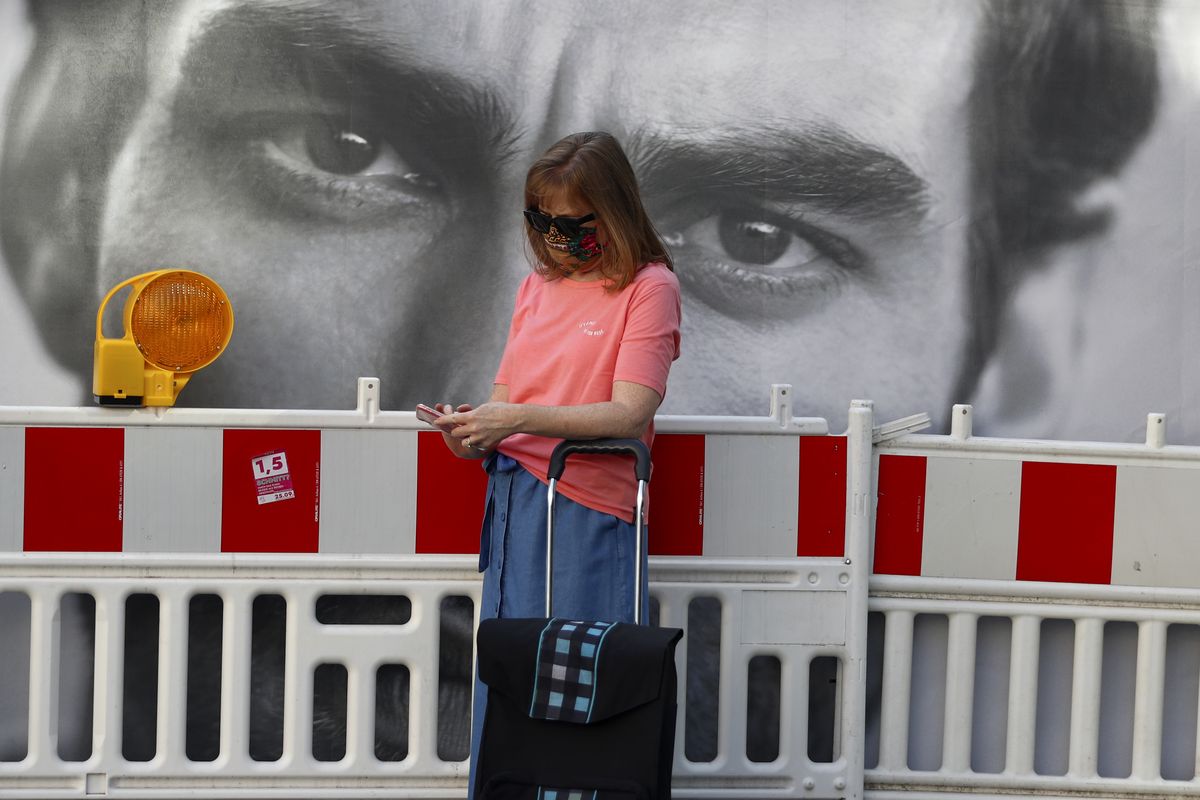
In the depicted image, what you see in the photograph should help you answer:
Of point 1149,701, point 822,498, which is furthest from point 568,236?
point 1149,701

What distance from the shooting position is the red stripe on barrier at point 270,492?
3.58m

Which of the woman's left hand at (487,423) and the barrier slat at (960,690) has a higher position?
the woman's left hand at (487,423)

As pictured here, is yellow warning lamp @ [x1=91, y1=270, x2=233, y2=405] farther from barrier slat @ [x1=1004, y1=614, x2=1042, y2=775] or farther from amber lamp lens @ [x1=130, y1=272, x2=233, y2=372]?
barrier slat @ [x1=1004, y1=614, x2=1042, y2=775]

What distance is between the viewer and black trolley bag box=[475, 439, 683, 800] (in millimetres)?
2732

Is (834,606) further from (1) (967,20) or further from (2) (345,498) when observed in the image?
(1) (967,20)

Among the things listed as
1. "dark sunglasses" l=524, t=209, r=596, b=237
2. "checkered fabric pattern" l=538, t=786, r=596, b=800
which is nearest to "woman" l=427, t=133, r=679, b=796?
"dark sunglasses" l=524, t=209, r=596, b=237

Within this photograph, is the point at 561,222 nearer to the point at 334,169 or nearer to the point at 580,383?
the point at 580,383

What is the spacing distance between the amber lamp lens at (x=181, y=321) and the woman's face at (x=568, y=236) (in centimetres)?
103

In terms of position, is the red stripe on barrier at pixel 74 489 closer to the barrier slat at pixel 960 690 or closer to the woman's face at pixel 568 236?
the woman's face at pixel 568 236

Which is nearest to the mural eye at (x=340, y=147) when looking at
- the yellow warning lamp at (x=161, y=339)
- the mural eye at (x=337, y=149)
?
the mural eye at (x=337, y=149)

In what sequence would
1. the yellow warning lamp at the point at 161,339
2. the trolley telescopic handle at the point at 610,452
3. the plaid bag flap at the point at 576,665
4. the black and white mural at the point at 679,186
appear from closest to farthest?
the plaid bag flap at the point at 576,665
the trolley telescopic handle at the point at 610,452
the yellow warning lamp at the point at 161,339
the black and white mural at the point at 679,186

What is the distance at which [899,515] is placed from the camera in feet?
12.2

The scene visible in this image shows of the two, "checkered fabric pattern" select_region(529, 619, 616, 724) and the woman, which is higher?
the woman

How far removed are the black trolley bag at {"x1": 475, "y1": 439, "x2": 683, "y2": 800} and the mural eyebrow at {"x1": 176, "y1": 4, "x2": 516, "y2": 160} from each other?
1340 mm
